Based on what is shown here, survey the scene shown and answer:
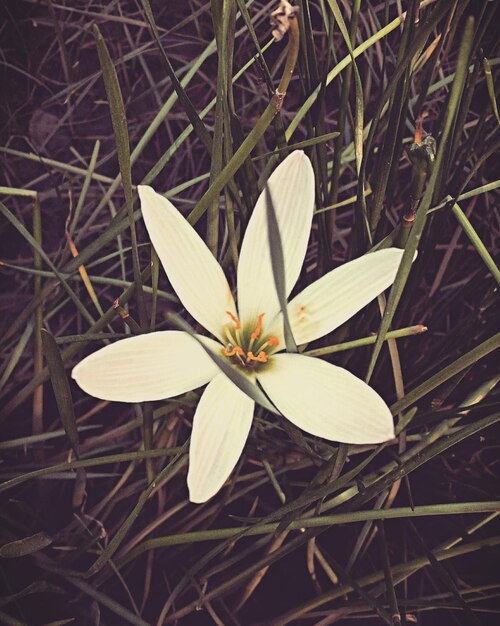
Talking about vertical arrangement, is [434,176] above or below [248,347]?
above

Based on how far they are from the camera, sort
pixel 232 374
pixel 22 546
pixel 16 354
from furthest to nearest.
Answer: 1. pixel 16 354
2. pixel 22 546
3. pixel 232 374

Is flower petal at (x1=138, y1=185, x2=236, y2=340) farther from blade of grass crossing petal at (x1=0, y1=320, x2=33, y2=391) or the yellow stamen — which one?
blade of grass crossing petal at (x1=0, y1=320, x2=33, y2=391)

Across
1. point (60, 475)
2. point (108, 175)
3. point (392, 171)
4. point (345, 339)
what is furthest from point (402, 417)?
point (108, 175)

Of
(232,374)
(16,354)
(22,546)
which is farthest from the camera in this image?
(16,354)

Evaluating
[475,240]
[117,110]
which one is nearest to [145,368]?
[117,110]

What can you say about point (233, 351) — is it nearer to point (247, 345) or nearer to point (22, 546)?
point (247, 345)

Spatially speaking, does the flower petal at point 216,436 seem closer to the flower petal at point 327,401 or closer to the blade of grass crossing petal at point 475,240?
the flower petal at point 327,401

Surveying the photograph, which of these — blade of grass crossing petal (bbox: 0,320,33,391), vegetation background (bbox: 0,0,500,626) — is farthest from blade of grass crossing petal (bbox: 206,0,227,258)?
blade of grass crossing petal (bbox: 0,320,33,391)

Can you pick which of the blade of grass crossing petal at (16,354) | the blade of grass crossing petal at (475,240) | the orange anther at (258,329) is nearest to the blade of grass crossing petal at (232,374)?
the orange anther at (258,329)
